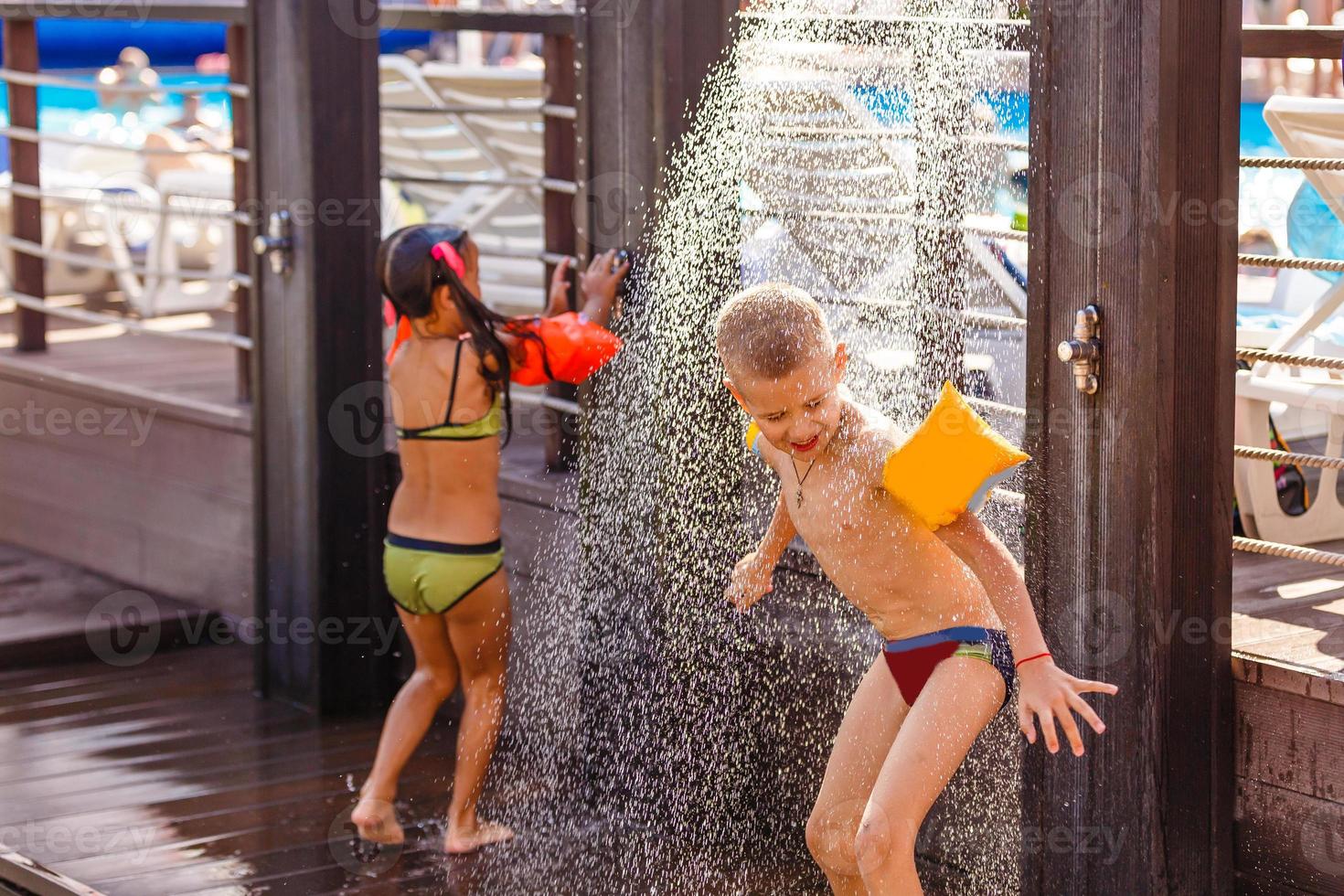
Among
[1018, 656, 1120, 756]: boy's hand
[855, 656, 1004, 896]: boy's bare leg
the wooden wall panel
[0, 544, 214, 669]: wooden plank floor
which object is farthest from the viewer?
the wooden wall panel

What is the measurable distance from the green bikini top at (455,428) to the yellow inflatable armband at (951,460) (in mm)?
1620

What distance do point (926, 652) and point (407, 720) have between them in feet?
5.57

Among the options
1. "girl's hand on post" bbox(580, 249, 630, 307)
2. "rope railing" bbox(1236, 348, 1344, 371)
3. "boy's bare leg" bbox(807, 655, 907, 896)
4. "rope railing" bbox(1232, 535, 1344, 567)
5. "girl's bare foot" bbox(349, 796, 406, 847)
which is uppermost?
"girl's hand on post" bbox(580, 249, 630, 307)

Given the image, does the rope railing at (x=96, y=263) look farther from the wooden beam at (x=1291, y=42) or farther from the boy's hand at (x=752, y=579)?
the wooden beam at (x=1291, y=42)

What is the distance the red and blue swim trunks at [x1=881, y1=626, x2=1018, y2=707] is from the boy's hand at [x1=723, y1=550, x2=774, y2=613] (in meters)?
0.34

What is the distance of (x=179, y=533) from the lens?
251 inches

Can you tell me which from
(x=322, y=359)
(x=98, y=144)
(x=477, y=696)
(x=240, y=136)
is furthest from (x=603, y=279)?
(x=98, y=144)

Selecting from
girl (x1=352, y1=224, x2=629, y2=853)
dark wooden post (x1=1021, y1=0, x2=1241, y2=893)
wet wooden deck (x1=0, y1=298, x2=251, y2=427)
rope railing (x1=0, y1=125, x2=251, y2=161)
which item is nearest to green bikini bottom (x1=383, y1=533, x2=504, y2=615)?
girl (x1=352, y1=224, x2=629, y2=853)

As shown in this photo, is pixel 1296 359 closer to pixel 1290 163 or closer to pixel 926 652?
pixel 1290 163

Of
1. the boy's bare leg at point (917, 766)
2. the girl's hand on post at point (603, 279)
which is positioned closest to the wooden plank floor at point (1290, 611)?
the boy's bare leg at point (917, 766)

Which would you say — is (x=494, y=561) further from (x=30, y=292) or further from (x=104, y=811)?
(x=30, y=292)

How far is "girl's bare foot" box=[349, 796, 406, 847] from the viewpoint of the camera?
4.12 m

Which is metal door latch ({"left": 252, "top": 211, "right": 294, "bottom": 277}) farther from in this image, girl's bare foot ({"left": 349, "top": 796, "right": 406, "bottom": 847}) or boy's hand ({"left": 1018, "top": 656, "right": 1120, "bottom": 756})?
boy's hand ({"left": 1018, "top": 656, "right": 1120, "bottom": 756})

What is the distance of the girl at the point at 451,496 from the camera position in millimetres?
4148
